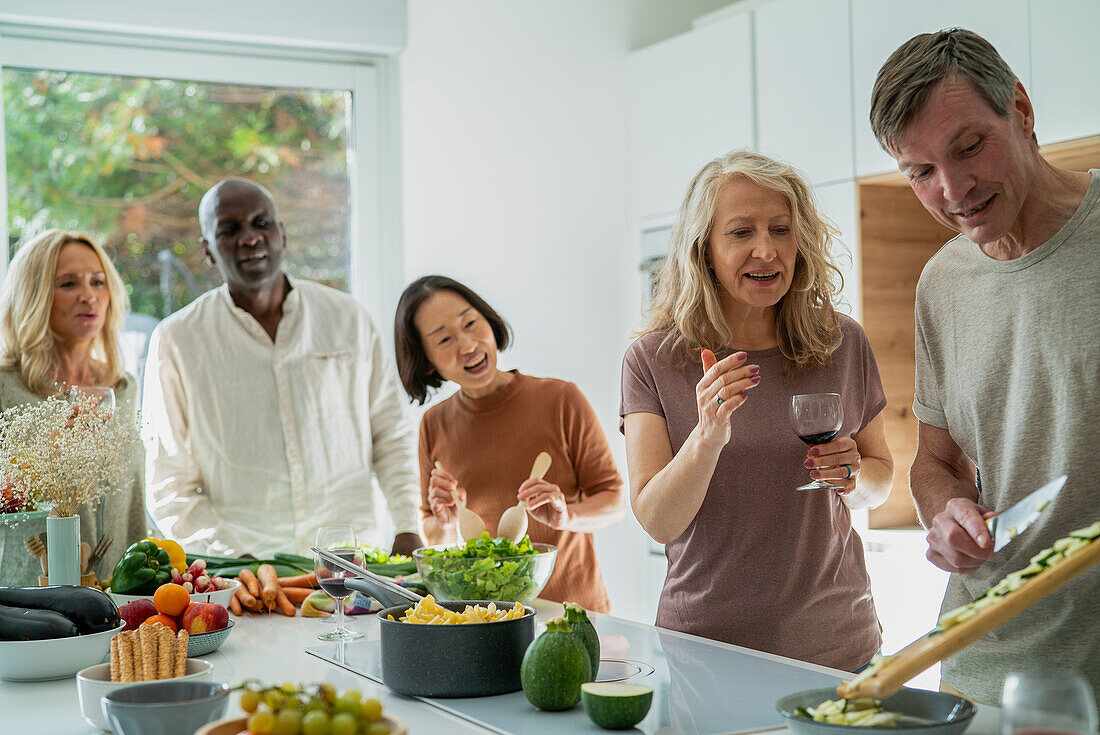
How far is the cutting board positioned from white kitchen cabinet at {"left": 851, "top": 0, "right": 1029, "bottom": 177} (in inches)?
85.6

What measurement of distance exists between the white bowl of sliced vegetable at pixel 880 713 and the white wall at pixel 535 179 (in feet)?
10.6

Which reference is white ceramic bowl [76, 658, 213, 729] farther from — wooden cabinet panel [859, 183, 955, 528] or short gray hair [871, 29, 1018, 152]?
wooden cabinet panel [859, 183, 955, 528]

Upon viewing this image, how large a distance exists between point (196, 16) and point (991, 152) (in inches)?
125

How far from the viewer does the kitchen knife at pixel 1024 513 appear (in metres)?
1.22

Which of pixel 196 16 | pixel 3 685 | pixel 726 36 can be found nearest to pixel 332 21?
pixel 196 16

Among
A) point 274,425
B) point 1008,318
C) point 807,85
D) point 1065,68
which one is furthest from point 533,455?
point 807,85

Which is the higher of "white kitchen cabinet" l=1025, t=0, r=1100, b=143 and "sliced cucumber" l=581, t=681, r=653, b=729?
"white kitchen cabinet" l=1025, t=0, r=1100, b=143

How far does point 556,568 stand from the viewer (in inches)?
104

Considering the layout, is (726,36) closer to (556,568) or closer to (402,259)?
(402,259)

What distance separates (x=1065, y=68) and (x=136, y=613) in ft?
8.78

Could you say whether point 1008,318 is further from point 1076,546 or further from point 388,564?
point 388,564

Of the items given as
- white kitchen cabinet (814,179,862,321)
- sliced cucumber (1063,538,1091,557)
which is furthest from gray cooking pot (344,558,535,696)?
white kitchen cabinet (814,179,862,321)

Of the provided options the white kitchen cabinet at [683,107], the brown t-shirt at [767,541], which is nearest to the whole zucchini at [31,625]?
the brown t-shirt at [767,541]

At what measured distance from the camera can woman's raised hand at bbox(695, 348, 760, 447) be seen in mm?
1754
